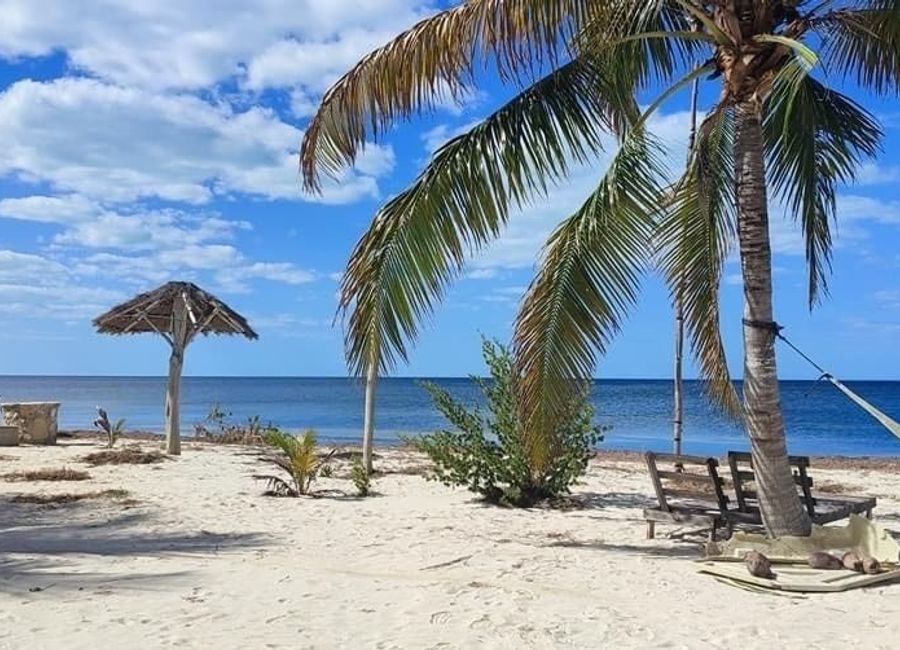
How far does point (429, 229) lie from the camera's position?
6.62 metres

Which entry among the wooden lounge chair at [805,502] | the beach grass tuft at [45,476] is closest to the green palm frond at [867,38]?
the wooden lounge chair at [805,502]

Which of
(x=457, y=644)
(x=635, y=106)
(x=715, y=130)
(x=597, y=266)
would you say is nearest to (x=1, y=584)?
(x=457, y=644)

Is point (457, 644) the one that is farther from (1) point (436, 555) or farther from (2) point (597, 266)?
(2) point (597, 266)

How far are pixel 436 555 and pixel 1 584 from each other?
295 centimetres

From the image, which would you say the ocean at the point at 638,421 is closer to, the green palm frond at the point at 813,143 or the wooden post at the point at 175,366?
the wooden post at the point at 175,366

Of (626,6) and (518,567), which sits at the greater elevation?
(626,6)

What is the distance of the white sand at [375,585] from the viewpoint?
484 cm

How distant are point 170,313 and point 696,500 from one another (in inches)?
402

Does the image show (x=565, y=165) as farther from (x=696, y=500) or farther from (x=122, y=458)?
(x=122, y=458)

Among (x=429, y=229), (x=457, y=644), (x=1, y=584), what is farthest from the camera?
(x=429, y=229)

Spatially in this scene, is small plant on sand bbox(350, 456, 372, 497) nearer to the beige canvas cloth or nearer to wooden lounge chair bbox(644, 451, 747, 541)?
wooden lounge chair bbox(644, 451, 747, 541)

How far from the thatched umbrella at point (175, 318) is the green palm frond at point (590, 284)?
927 centimetres

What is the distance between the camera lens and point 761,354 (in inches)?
277

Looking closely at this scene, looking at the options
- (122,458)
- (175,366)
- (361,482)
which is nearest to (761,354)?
(361,482)
